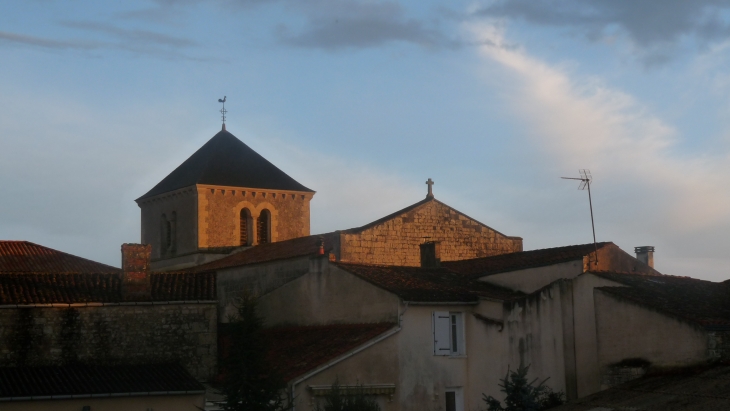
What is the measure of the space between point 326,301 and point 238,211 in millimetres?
19012

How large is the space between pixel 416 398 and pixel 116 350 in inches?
303

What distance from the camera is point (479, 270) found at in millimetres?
29766

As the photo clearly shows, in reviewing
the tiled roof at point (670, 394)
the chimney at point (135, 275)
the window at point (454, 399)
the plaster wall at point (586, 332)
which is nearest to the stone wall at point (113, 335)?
the chimney at point (135, 275)

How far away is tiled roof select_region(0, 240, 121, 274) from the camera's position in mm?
36219

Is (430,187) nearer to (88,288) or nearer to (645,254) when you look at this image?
(645,254)

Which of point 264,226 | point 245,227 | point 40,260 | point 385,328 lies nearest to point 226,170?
point 245,227

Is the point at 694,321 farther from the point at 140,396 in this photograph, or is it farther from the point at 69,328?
the point at 69,328

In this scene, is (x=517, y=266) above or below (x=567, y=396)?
above

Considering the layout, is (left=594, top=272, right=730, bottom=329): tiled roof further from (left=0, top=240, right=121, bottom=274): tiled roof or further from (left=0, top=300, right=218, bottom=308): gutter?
(left=0, top=240, right=121, bottom=274): tiled roof

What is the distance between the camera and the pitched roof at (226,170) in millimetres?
45219

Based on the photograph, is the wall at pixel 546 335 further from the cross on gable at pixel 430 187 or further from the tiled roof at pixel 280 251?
the cross on gable at pixel 430 187

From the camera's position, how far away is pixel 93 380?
24172 mm

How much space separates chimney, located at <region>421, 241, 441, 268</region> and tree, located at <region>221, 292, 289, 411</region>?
10.5 meters

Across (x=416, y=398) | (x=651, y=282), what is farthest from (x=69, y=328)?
→ (x=651, y=282)
